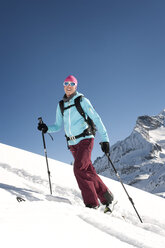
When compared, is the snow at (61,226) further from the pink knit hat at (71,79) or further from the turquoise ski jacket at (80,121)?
the pink knit hat at (71,79)

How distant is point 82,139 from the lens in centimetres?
479

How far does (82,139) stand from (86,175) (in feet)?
2.45

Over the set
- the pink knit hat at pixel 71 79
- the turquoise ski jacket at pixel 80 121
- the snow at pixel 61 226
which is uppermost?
the pink knit hat at pixel 71 79

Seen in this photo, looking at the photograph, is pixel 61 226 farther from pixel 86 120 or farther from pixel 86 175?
pixel 86 120

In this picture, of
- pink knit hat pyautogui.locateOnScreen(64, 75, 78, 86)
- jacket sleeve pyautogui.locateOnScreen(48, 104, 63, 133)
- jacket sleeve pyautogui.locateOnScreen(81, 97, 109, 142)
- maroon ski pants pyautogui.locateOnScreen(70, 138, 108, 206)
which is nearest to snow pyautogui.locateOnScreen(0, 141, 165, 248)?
maroon ski pants pyautogui.locateOnScreen(70, 138, 108, 206)

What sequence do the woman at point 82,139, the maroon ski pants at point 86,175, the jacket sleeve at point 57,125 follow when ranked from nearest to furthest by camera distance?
the maroon ski pants at point 86,175
the woman at point 82,139
the jacket sleeve at point 57,125

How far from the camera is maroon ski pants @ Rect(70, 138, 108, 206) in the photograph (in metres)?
4.38

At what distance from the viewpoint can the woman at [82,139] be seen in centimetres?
454

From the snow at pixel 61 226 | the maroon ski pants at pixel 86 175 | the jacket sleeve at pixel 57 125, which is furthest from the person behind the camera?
the jacket sleeve at pixel 57 125

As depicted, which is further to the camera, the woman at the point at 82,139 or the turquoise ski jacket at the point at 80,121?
the turquoise ski jacket at the point at 80,121

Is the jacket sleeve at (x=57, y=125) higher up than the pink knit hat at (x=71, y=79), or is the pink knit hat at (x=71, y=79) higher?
the pink knit hat at (x=71, y=79)

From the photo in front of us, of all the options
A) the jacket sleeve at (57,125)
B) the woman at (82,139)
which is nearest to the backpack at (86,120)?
the woman at (82,139)

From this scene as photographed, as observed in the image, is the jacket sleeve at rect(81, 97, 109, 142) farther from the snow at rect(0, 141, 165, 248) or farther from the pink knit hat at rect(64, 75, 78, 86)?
the snow at rect(0, 141, 165, 248)

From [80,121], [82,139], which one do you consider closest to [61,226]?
[82,139]
